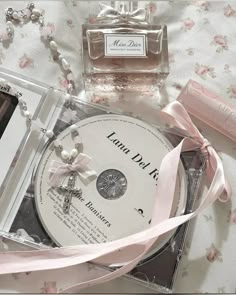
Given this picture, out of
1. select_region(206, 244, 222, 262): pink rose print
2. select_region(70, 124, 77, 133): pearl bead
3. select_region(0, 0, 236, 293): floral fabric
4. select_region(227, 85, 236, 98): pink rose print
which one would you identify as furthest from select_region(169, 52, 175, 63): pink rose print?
select_region(206, 244, 222, 262): pink rose print

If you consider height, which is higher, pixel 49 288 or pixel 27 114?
pixel 27 114

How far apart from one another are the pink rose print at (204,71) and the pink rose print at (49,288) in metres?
0.40

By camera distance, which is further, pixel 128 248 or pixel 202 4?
pixel 202 4

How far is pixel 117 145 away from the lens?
2.43ft

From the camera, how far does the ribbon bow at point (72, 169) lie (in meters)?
0.72

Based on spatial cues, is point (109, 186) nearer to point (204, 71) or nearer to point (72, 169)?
point (72, 169)

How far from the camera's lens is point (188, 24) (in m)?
0.85

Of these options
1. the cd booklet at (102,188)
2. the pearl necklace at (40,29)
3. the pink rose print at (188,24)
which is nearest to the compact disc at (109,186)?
the cd booklet at (102,188)

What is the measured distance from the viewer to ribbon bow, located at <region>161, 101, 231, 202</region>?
73cm

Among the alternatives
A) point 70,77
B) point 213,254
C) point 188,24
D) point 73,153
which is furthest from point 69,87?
point 213,254

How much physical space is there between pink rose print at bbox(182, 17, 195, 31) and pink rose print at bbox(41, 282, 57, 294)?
1.51ft

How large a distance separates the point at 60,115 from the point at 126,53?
0.13 metres

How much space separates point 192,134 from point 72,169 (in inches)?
Answer: 7.1

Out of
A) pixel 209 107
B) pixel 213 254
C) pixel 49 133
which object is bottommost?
pixel 213 254
